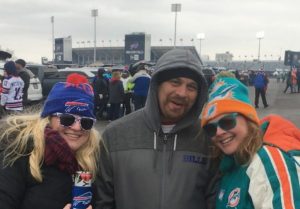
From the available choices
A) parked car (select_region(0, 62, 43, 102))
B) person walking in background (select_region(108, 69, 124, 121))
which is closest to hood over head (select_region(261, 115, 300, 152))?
person walking in background (select_region(108, 69, 124, 121))

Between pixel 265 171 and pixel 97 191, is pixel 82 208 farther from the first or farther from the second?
pixel 265 171

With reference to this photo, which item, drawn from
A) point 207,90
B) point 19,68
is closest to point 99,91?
point 19,68

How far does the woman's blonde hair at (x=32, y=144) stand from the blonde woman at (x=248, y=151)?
0.66 metres

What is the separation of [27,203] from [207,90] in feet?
3.98

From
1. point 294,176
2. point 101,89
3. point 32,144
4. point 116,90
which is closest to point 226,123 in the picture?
point 294,176

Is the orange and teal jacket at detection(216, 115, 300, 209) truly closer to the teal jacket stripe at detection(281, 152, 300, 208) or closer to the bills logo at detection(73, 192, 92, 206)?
the teal jacket stripe at detection(281, 152, 300, 208)

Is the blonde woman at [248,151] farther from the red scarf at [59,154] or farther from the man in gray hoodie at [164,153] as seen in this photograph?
the red scarf at [59,154]

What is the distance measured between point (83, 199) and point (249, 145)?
92 centimetres

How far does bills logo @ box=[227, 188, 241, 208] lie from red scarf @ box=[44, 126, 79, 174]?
829 mm

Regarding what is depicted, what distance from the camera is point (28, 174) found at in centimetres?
219

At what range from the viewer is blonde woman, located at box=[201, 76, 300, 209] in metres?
1.95

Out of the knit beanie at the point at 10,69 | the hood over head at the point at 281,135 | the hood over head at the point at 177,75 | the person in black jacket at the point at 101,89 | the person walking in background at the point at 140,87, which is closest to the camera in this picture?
the hood over head at the point at 281,135

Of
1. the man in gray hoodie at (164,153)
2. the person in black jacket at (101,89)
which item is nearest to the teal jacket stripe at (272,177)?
the man in gray hoodie at (164,153)

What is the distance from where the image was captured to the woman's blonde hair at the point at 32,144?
2184mm
